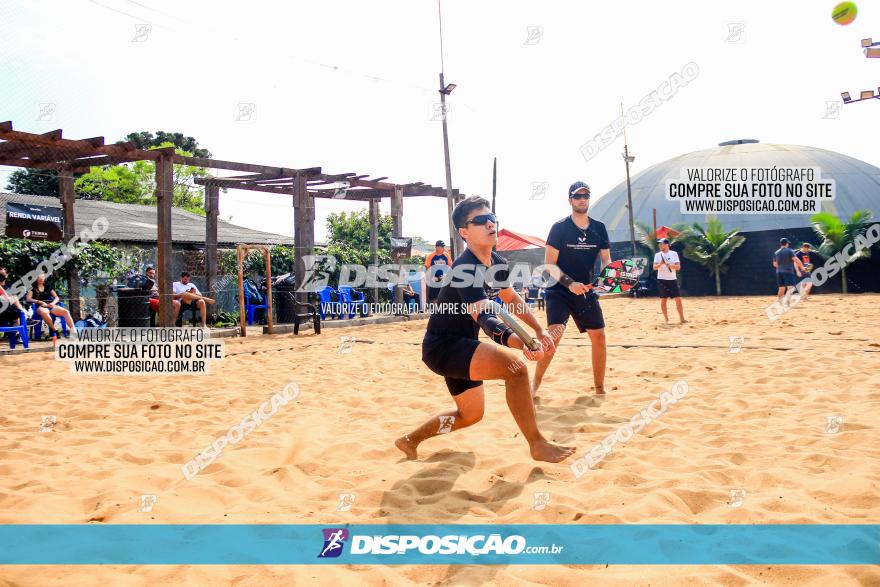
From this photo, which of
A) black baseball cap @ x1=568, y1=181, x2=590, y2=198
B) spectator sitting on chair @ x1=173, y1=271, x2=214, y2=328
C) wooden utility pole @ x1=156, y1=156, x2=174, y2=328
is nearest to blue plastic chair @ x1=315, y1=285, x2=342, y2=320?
spectator sitting on chair @ x1=173, y1=271, x2=214, y2=328

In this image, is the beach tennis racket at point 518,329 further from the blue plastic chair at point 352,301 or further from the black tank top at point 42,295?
the blue plastic chair at point 352,301

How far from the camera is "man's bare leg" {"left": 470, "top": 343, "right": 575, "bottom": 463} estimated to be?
3.23 metres

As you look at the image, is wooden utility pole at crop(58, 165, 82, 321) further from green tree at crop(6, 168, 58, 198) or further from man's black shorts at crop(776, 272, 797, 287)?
green tree at crop(6, 168, 58, 198)

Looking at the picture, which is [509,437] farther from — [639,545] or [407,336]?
[407,336]

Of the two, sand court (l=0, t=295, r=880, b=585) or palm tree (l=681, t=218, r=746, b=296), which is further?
palm tree (l=681, t=218, r=746, b=296)

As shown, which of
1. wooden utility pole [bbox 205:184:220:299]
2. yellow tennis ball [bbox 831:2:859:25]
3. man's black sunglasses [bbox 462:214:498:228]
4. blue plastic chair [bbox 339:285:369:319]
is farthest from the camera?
blue plastic chair [bbox 339:285:369:319]

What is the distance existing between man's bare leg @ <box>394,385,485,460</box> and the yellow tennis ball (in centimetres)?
984

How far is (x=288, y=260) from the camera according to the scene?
Answer: 1862 centimetres

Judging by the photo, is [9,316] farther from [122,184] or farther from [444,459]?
[122,184]

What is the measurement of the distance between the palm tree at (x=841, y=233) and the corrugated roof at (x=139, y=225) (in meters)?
20.9

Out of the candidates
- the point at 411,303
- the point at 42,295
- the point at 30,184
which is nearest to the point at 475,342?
the point at 42,295

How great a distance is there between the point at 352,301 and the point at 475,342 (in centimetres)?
1337

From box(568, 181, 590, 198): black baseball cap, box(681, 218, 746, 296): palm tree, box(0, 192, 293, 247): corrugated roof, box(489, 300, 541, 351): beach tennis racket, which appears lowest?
box(489, 300, 541, 351): beach tennis racket

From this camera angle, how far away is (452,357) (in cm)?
338
